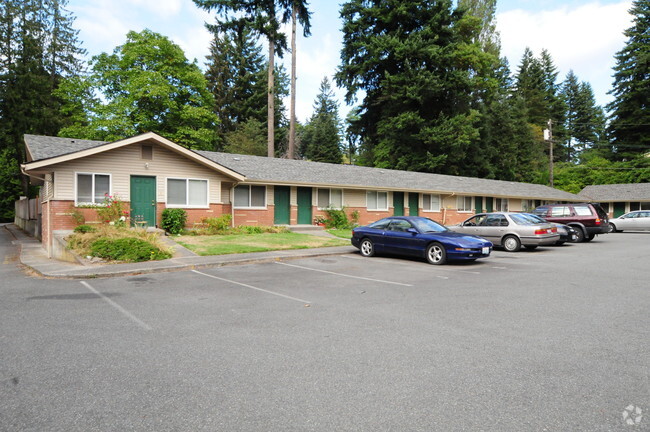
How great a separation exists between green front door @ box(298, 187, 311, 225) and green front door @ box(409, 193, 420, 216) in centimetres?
888

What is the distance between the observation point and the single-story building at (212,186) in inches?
608

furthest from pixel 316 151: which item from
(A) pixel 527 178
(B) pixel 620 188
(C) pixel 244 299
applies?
(C) pixel 244 299

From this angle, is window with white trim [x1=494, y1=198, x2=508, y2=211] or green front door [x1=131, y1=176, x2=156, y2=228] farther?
window with white trim [x1=494, y1=198, x2=508, y2=211]

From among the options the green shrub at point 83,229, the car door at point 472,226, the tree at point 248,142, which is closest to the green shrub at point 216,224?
the green shrub at point 83,229

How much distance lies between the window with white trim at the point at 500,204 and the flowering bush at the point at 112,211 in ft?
102

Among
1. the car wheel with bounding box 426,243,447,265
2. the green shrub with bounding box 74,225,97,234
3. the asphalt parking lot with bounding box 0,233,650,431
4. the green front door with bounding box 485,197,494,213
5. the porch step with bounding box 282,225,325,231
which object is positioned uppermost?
the green front door with bounding box 485,197,494,213

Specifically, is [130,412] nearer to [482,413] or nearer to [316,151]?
[482,413]

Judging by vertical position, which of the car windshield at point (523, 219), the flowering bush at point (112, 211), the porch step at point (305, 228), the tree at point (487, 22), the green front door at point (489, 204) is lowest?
the porch step at point (305, 228)

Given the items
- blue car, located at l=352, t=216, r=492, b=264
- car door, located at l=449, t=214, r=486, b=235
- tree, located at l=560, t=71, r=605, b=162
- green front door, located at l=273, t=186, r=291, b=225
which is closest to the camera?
blue car, located at l=352, t=216, r=492, b=264

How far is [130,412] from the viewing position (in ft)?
10.0

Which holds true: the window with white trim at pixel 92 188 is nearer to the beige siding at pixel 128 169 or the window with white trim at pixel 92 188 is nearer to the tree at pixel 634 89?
the beige siding at pixel 128 169

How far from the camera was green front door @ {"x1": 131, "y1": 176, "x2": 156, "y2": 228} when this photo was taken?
54.7ft

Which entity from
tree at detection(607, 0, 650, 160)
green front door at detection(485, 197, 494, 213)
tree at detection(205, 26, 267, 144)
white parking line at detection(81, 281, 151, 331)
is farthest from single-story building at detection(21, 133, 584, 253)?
tree at detection(607, 0, 650, 160)

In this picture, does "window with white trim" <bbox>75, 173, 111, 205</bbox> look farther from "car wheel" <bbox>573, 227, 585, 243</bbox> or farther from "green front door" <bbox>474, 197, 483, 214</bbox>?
"green front door" <bbox>474, 197, 483, 214</bbox>
